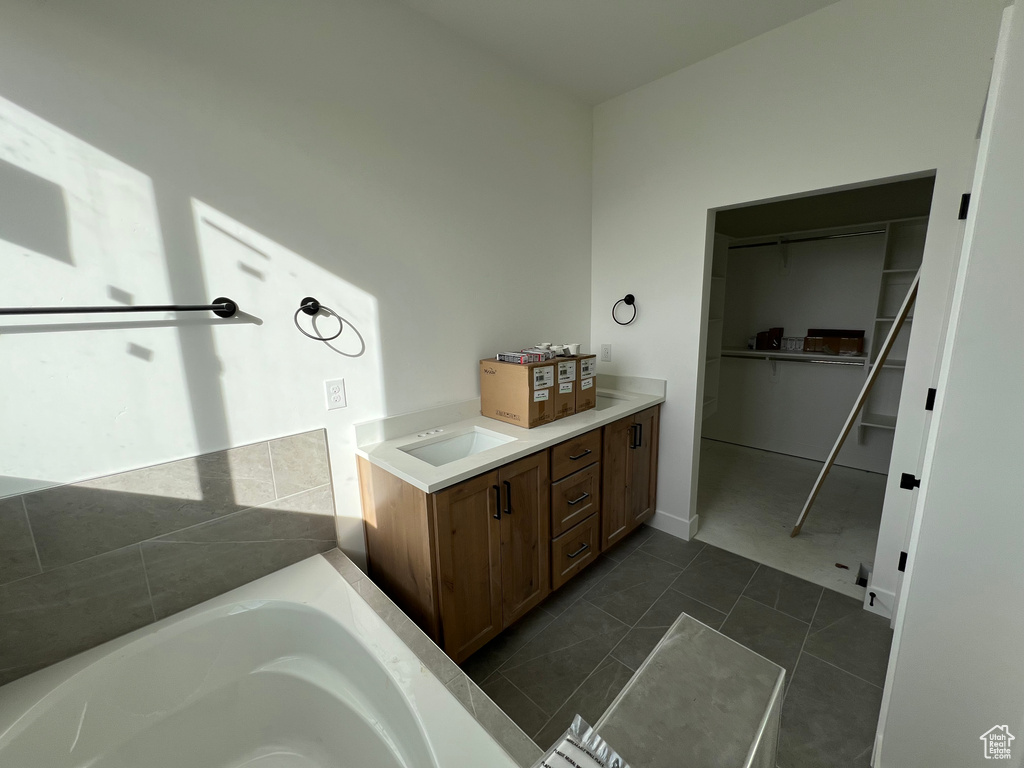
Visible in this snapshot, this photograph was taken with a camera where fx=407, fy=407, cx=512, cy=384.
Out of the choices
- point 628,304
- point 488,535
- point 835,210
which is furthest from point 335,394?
point 835,210

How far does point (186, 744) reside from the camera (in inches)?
47.7

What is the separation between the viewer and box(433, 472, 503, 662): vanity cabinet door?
1.42 m

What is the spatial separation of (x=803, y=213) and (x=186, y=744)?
4.34m

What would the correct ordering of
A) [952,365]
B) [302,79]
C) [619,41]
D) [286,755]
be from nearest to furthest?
[952,365] < [286,755] < [302,79] < [619,41]

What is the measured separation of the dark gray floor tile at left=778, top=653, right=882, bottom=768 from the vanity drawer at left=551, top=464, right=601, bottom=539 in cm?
100

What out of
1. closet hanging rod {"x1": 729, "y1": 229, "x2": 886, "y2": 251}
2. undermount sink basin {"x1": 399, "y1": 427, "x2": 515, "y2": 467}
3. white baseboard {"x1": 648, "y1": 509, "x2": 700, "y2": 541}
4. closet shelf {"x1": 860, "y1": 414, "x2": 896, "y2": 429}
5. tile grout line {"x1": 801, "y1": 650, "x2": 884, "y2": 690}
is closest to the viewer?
tile grout line {"x1": 801, "y1": 650, "x2": 884, "y2": 690}

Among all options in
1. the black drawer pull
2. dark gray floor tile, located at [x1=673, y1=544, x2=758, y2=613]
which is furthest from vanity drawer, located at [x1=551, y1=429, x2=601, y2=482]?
dark gray floor tile, located at [x1=673, y1=544, x2=758, y2=613]

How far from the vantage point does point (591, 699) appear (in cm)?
152

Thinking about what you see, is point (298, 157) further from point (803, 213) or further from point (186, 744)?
point (803, 213)

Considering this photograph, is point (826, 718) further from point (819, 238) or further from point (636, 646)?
point (819, 238)

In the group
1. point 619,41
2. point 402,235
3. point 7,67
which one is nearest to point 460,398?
point 402,235

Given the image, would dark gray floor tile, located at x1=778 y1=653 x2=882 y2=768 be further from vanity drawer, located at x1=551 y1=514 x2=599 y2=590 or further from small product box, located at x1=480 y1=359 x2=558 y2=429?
small product box, located at x1=480 y1=359 x2=558 y2=429

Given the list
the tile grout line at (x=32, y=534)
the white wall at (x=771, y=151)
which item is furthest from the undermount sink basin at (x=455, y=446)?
the white wall at (x=771, y=151)

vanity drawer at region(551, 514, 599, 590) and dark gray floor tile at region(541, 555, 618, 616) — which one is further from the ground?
vanity drawer at region(551, 514, 599, 590)
